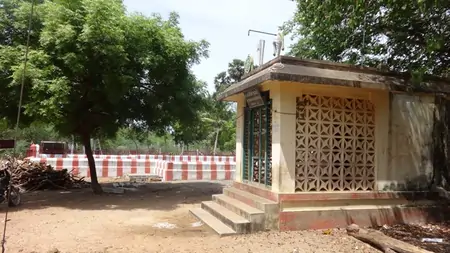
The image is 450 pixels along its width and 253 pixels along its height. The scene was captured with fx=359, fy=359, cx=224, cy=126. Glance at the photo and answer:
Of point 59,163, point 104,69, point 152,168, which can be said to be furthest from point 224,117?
point 104,69

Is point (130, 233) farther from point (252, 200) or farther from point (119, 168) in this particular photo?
point (119, 168)

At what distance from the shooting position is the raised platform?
6.61m

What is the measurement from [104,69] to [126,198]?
3.91 m

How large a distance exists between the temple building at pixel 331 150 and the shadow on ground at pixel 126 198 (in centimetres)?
210

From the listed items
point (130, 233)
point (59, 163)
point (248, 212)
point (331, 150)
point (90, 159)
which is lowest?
point (130, 233)

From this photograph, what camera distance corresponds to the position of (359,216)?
711 centimetres

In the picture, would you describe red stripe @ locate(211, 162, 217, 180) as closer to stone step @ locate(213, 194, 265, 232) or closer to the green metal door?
the green metal door

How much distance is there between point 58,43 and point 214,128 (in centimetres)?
2750

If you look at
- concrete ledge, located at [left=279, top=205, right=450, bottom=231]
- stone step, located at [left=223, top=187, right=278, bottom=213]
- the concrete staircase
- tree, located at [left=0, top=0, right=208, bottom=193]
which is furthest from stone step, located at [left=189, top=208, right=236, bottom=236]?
tree, located at [left=0, top=0, right=208, bottom=193]

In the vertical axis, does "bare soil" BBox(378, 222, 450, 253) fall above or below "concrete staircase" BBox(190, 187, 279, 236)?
below

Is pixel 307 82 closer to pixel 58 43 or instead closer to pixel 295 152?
pixel 295 152

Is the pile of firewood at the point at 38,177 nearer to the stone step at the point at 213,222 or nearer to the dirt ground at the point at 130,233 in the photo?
the dirt ground at the point at 130,233

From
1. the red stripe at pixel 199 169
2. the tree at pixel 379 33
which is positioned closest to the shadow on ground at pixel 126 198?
the red stripe at pixel 199 169

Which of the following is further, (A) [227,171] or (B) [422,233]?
(A) [227,171]
